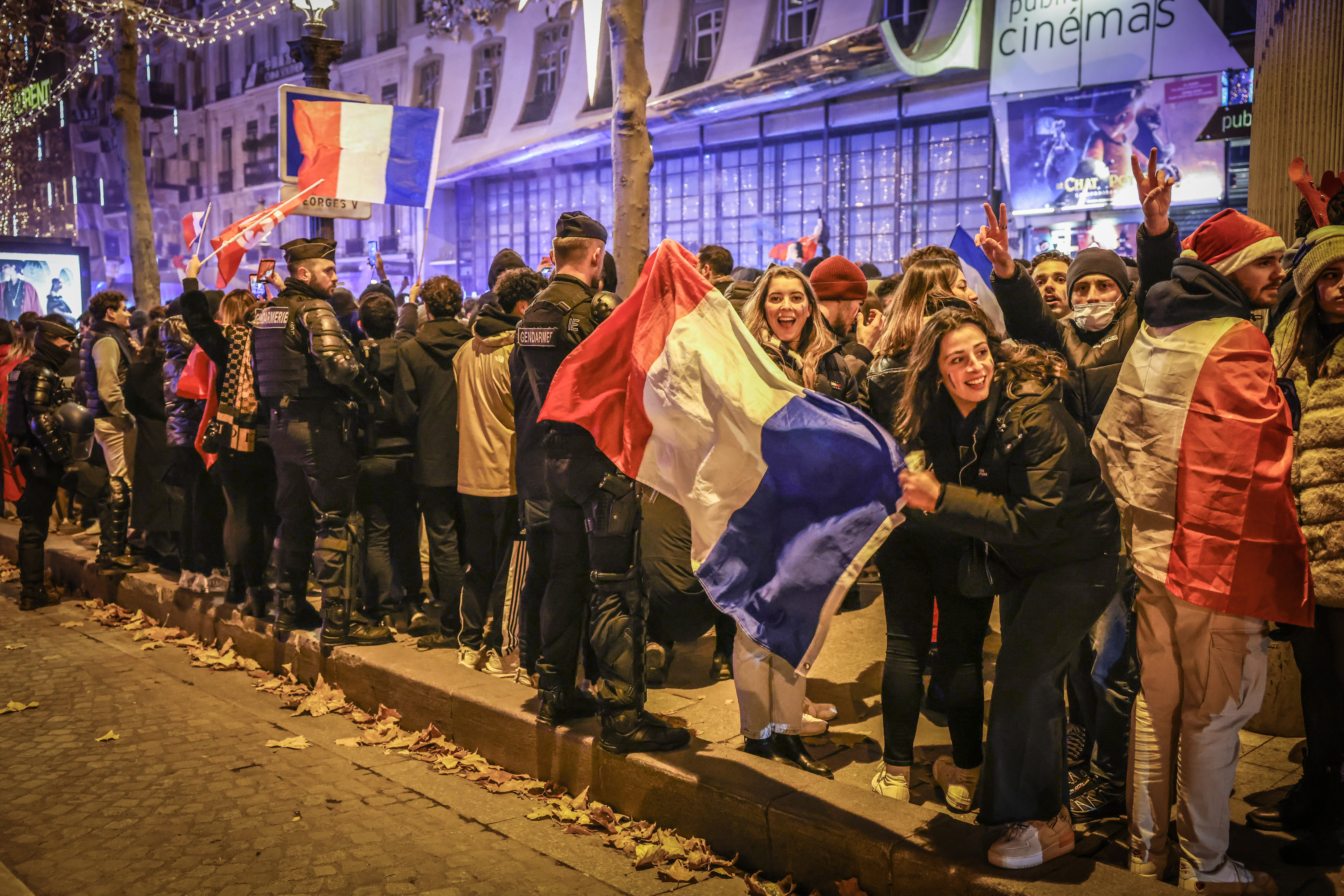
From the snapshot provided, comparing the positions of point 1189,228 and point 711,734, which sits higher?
point 1189,228

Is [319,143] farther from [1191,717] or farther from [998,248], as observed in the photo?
[1191,717]

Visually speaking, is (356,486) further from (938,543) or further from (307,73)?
(307,73)

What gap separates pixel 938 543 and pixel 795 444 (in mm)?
726

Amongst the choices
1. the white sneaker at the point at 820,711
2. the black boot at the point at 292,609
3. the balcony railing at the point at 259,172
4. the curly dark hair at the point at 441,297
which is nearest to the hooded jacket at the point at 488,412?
the curly dark hair at the point at 441,297

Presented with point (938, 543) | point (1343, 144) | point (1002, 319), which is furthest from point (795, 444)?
point (1343, 144)

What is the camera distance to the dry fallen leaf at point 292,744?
5.45 m

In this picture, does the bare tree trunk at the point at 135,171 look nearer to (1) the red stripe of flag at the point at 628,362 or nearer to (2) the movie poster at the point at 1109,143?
(2) the movie poster at the point at 1109,143

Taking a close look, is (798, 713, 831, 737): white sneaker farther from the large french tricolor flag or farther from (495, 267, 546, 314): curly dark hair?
(495, 267, 546, 314): curly dark hair

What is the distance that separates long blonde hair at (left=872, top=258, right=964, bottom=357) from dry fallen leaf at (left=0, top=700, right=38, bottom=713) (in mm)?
5315

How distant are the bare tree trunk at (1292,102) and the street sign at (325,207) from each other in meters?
6.90

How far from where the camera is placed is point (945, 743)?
480cm

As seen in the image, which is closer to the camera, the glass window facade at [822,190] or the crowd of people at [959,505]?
the crowd of people at [959,505]

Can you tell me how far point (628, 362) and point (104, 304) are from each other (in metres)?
6.43

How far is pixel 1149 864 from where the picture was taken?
11.2 feet
